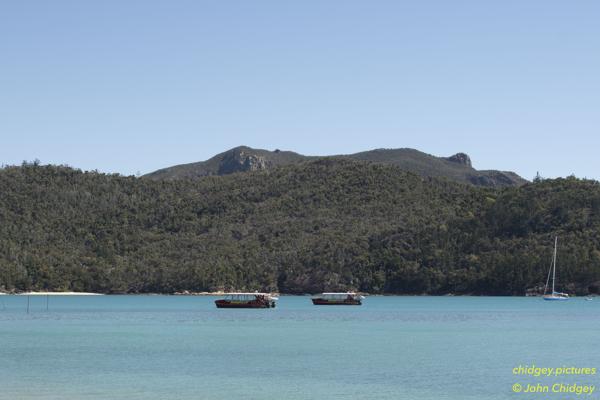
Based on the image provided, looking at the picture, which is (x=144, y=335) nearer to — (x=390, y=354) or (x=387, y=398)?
(x=390, y=354)

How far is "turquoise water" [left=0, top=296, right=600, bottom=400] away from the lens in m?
60.4

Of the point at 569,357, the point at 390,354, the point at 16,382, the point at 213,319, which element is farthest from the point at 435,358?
the point at 213,319

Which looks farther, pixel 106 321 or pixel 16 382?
pixel 106 321

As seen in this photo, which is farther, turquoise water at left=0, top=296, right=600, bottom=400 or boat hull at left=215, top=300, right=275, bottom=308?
boat hull at left=215, top=300, right=275, bottom=308

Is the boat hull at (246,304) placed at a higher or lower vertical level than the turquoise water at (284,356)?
higher

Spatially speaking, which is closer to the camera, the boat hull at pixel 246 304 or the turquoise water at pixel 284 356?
the turquoise water at pixel 284 356

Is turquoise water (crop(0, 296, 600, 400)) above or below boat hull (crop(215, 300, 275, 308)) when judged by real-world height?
below

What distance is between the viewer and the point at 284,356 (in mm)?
82000

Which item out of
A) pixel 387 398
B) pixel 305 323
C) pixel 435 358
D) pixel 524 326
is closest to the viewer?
pixel 387 398

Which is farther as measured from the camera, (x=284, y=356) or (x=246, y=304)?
(x=246, y=304)

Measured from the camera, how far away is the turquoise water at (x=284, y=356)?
198 feet

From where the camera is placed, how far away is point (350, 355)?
82438 millimetres

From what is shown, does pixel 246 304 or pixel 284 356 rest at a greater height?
pixel 246 304

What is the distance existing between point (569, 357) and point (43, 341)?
4844 centimetres
